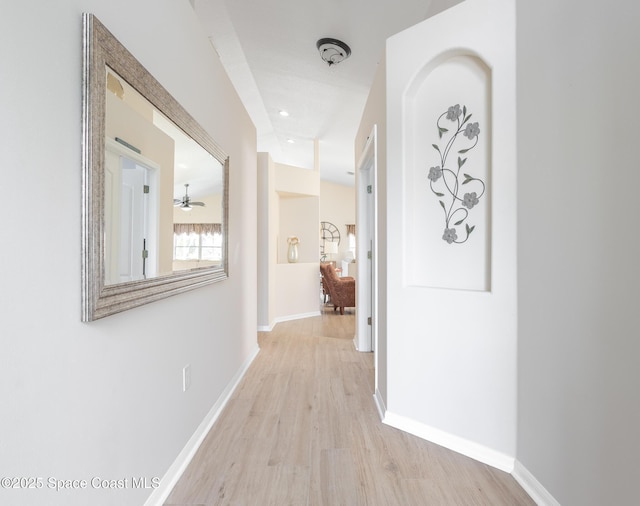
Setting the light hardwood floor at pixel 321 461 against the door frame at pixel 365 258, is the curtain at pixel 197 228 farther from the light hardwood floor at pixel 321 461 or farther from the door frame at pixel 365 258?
the door frame at pixel 365 258

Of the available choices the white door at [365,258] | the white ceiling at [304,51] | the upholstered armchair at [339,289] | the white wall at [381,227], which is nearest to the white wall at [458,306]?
the white wall at [381,227]

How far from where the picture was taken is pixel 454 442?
190 centimetres

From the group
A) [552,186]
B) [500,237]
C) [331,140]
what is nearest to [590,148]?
[552,186]

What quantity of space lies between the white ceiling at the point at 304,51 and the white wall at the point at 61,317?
1.63 m

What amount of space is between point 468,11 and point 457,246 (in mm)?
1253

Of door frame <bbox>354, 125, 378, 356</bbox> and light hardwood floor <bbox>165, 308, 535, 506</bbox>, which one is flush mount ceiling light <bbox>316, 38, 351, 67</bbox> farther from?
light hardwood floor <bbox>165, 308, 535, 506</bbox>

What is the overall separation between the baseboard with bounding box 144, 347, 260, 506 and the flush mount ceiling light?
2.98 m

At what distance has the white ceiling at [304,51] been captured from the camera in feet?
9.05

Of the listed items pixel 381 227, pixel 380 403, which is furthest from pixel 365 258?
pixel 380 403

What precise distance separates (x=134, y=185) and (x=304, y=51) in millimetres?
2782

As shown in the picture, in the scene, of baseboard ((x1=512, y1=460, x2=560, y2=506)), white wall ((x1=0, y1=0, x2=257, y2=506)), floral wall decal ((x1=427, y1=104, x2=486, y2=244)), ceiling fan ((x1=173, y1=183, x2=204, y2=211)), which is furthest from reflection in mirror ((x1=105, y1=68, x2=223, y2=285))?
baseboard ((x1=512, y1=460, x2=560, y2=506))

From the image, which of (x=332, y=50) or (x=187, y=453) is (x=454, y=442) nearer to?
(x=187, y=453)

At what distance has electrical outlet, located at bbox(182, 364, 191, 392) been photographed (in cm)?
179

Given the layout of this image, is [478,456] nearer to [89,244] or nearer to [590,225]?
[590,225]
